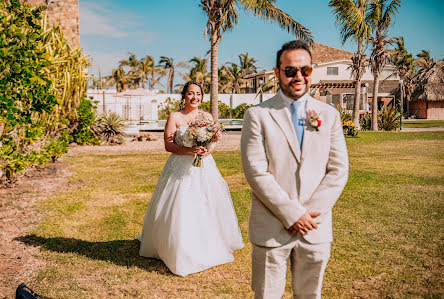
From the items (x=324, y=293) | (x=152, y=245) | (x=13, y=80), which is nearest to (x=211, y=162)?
(x=152, y=245)

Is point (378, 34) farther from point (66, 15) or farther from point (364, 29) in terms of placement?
point (66, 15)

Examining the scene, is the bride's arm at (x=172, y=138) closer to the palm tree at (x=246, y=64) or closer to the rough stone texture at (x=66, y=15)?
the rough stone texture at (x=66, y=15)

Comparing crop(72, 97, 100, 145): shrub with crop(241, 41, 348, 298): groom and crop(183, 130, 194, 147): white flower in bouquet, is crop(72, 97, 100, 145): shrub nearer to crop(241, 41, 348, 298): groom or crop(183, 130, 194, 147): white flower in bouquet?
crop(183, 130, 194, 147): white flower in bouquet

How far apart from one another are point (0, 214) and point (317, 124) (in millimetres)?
6562

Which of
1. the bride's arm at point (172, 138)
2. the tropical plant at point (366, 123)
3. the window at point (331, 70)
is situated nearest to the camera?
the bride's arm at point (172, 138)

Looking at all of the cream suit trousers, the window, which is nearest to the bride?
the cream suit trousers

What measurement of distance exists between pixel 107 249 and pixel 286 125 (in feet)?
12.6

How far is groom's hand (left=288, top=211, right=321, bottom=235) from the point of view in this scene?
253 cm

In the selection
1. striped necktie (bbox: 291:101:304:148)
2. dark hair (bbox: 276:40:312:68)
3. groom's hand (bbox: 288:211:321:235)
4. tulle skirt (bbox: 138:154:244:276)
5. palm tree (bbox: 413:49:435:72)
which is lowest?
tulle skirt (bbox: 138:154:244:276)

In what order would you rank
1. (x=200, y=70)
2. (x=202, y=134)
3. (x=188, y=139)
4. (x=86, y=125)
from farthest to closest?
(x=200, y=70), (x=86, y=125), (x=188, y=139), (x=202, y=134)

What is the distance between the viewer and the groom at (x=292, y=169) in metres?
2.61

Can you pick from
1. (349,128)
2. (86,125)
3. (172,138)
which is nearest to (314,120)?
(172,138)

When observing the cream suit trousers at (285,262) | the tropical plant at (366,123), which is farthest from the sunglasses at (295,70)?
the tropical plant at (366,123)

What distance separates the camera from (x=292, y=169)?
264 centimetres
